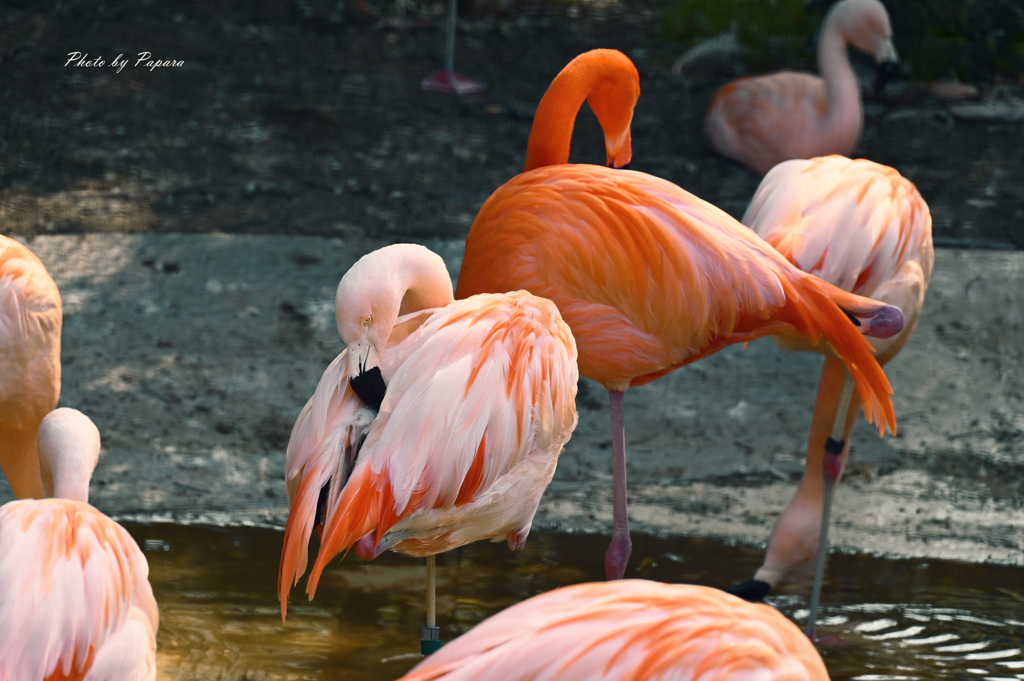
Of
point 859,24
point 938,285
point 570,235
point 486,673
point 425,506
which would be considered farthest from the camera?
point 859,24

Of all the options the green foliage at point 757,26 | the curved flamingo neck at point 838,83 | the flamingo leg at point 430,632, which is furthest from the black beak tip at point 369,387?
the green foliage at point 757,26

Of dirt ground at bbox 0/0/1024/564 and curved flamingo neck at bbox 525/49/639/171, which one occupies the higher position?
curved flamingo neck at bbox 525/49/639/171

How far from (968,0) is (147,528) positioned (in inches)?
206

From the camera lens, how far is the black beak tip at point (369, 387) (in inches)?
73.5

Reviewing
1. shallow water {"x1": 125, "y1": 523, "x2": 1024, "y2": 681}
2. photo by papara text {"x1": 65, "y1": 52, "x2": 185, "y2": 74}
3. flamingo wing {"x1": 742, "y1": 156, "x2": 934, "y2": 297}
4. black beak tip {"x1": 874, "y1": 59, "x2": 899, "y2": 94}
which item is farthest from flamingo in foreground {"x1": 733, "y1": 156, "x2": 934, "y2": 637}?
photo by papara text {"x1": 65, "y1": 52, "x2": 185, "y2": 74}

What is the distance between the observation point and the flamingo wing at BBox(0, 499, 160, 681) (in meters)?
1.71

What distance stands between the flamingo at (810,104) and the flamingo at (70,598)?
3.54 m

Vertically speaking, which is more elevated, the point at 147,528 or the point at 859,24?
the point at 859,24

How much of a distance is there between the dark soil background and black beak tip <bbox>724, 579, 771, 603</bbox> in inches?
98.3

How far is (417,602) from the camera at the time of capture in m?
2.66

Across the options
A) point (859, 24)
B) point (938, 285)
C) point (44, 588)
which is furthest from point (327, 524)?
point (859, 24)

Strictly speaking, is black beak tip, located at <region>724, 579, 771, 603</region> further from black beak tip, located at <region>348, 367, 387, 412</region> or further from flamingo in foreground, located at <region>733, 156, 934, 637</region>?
black beak tip, located at <region>348, 367, 387, 412</region>

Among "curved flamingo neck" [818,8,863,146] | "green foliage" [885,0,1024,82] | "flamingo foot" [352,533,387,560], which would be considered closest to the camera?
"flamingo foot" [352,533,387,560]

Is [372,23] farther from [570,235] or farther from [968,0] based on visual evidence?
[570,235]
